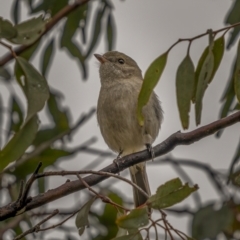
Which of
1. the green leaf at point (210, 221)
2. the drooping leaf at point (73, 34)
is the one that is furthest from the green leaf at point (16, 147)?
the drooping leaf at point (73, 34)

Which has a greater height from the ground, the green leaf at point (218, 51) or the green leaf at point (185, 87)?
the green leaf at point (218, 51)

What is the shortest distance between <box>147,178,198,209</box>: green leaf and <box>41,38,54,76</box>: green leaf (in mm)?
2025

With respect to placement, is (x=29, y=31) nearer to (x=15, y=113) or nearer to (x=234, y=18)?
(x=234, y=18)

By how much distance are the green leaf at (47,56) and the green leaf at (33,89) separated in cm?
157

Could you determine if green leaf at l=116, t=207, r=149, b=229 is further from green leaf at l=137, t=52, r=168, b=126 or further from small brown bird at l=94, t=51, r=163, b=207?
small brown bird at l=94, t=51, r=163, b=207

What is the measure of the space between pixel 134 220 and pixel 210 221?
112cm

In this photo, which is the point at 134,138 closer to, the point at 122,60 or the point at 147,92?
the point at 122,60

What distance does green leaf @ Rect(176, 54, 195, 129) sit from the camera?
9.96 ft

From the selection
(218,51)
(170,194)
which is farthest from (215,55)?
(170,194)

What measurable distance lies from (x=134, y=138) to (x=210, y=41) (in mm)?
1937

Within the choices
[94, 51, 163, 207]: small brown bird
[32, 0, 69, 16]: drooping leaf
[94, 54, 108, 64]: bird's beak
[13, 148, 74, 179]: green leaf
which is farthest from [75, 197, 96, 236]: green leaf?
[94, 54, 108, 64]: bird's beak

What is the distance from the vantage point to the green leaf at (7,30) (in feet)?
9.56

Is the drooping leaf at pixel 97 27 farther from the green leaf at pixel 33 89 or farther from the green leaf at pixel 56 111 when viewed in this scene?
the green leaf at pixel 33 89

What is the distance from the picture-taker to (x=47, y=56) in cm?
467
